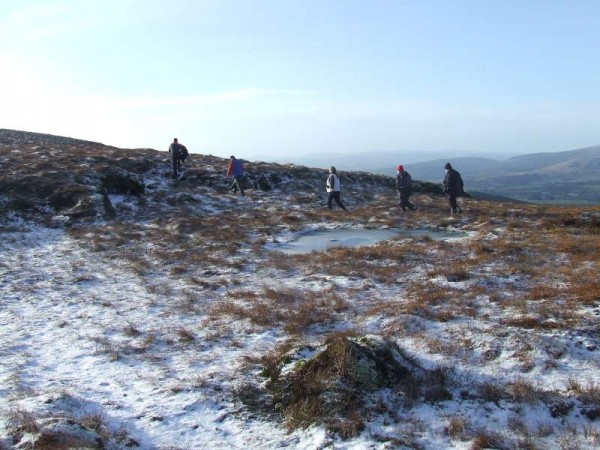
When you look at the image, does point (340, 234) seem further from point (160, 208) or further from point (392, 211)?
point (160, 208)

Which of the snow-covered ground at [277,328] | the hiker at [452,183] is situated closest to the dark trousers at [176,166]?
the snow-covered ground at [277,328]

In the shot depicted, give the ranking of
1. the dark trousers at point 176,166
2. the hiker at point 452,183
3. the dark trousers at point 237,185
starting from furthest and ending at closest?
1. the dark trousers at point 176,166
2. the dark trousers at point 237,185
3. the hiker at point 452,183

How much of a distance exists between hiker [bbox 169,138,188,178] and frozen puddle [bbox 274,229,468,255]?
13.7 metres

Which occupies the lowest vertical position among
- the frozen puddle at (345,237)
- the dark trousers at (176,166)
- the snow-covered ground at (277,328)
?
the snow-covered ground at (277,328)

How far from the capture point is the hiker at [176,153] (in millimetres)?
29383

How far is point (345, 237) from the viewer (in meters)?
18.8

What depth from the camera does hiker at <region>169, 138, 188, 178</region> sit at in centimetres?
2938

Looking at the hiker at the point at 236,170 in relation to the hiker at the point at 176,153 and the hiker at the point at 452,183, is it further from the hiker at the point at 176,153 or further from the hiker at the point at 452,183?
the hiker at the point at 452,183

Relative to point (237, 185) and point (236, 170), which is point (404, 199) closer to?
point (236, 170)

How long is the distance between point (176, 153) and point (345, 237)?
15.4 metres

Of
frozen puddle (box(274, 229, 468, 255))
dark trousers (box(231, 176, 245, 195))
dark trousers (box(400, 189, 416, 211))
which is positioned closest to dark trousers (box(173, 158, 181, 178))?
dark trousers (box(231, 176, 245, 195))

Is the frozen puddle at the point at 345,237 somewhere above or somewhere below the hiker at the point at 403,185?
below

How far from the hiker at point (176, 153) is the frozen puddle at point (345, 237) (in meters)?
13.7

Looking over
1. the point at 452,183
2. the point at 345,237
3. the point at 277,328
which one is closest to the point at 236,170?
the point at 345,237
